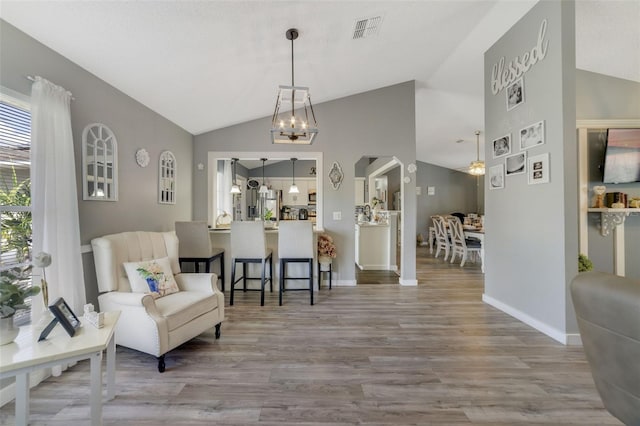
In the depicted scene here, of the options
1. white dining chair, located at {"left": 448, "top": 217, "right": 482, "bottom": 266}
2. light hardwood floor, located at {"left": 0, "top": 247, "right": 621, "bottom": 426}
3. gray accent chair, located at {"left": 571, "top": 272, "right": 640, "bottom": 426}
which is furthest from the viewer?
white dining chair, located at {"left": 448, "top": 217, "right": 482, "bottom": 266}

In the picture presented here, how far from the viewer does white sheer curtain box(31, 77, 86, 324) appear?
6.23 feet

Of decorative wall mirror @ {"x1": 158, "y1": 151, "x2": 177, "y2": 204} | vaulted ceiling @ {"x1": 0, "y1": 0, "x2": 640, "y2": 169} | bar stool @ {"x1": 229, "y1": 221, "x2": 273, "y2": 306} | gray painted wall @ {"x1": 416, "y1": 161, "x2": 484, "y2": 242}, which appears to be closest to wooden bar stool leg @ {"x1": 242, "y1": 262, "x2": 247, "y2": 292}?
bar stool @ {"x1": 229, "y1": 221, "x2": 273, "y2": 306}

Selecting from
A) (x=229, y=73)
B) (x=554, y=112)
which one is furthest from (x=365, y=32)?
(x=554, y=112)

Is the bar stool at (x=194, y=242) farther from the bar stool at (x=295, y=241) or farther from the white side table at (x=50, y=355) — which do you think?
the white side table at (x=50, y=355)

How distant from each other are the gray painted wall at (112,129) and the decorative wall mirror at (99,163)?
0.05m

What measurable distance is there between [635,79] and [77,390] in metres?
6.46

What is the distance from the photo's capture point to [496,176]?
343 centimetres

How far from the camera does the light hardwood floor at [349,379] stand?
5.37ft

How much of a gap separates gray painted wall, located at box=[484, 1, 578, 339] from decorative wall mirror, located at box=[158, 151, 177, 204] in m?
4.34

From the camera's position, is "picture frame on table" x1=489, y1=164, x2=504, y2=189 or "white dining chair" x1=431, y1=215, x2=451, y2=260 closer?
"picture frame on table" x1=489, y1=164, x2=504, y2=189

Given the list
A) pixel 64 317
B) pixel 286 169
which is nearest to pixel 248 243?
pixel 64 317

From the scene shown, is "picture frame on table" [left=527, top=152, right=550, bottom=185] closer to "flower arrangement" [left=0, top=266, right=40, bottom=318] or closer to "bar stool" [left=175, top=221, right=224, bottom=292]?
"bar stool" [left=175, top=221, right=224, bottom=292]

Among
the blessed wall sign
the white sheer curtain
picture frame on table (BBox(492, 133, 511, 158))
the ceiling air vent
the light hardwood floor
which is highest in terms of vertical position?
the ceiling air vent

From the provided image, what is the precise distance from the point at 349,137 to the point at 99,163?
131 inches
